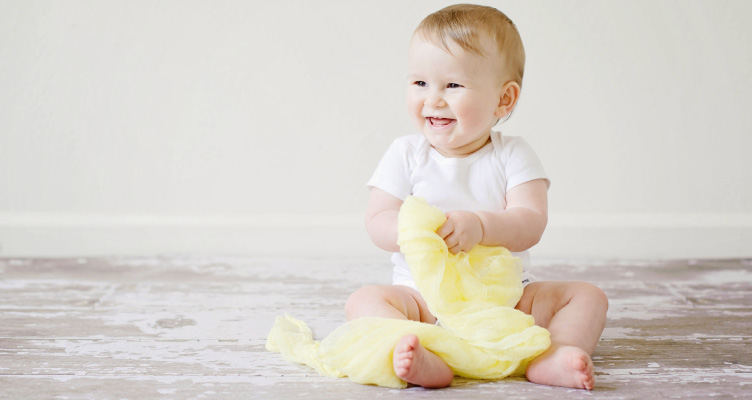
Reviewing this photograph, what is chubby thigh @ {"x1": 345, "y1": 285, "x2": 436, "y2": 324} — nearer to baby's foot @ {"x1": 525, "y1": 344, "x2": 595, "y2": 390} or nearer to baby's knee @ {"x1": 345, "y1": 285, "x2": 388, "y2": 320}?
baby's knee @ {"x1": 345, "y1": 285, "x2": 388, "y2": 320}

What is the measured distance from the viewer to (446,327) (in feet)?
3.34

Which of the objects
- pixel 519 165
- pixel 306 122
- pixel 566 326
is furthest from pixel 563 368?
pixel 306 122

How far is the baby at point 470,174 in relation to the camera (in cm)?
107

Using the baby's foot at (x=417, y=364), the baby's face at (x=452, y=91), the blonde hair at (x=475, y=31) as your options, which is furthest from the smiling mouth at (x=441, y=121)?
the baby's foot at (x=417, y=364)

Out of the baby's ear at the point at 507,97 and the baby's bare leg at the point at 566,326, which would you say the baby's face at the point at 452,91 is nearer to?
the baby's ear at the point at 507,97

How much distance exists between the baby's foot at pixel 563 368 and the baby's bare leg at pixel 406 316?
4.6 inches

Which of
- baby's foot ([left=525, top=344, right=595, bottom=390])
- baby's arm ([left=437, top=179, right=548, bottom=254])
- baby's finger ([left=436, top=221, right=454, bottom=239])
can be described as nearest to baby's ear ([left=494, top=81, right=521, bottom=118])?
baby's arm ([left=437, top=179, right=548, bottom=254])

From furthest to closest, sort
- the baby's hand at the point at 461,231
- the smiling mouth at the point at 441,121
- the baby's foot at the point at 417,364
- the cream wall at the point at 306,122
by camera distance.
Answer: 1. the cream wall at the point at 306,122
2. the smiling mouth at the point at 441,121
3. the baby's hand at the point at 461,231
4. the baby's foot at the point at 417,364

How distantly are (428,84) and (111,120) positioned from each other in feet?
3.63

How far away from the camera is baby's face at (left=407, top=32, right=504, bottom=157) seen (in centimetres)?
109

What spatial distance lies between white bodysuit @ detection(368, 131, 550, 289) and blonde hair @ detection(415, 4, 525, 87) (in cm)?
13

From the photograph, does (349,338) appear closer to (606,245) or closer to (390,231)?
(390,231)

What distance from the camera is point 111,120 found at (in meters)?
1.92

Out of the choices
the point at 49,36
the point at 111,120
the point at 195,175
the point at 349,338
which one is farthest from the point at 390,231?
the point at 49,36
